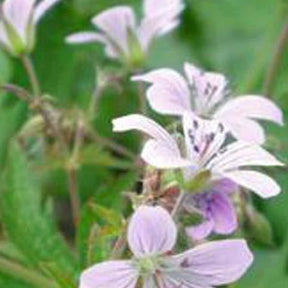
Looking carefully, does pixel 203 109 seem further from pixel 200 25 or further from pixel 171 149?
pixel 200 25

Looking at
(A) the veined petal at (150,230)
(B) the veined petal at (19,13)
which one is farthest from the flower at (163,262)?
(B) the veined petal at (19,13)

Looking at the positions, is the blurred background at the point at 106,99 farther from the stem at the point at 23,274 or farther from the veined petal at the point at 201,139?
the veined petal at the point at 201,139

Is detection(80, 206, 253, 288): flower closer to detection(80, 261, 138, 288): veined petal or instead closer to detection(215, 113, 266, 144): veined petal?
detection(80, 261, 138, 288): veined petal

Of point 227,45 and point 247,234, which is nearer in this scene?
point 247,234

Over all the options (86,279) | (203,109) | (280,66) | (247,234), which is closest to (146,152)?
(86,279)

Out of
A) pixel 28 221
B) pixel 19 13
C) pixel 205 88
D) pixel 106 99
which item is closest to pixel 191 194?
pixel 205 88

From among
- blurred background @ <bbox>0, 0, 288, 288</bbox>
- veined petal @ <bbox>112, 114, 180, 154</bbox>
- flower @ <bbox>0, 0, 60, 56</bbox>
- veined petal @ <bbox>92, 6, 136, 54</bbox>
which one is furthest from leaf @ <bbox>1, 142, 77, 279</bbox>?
veined petal @ <bbox>112, 114, 180, 154</bbox>
